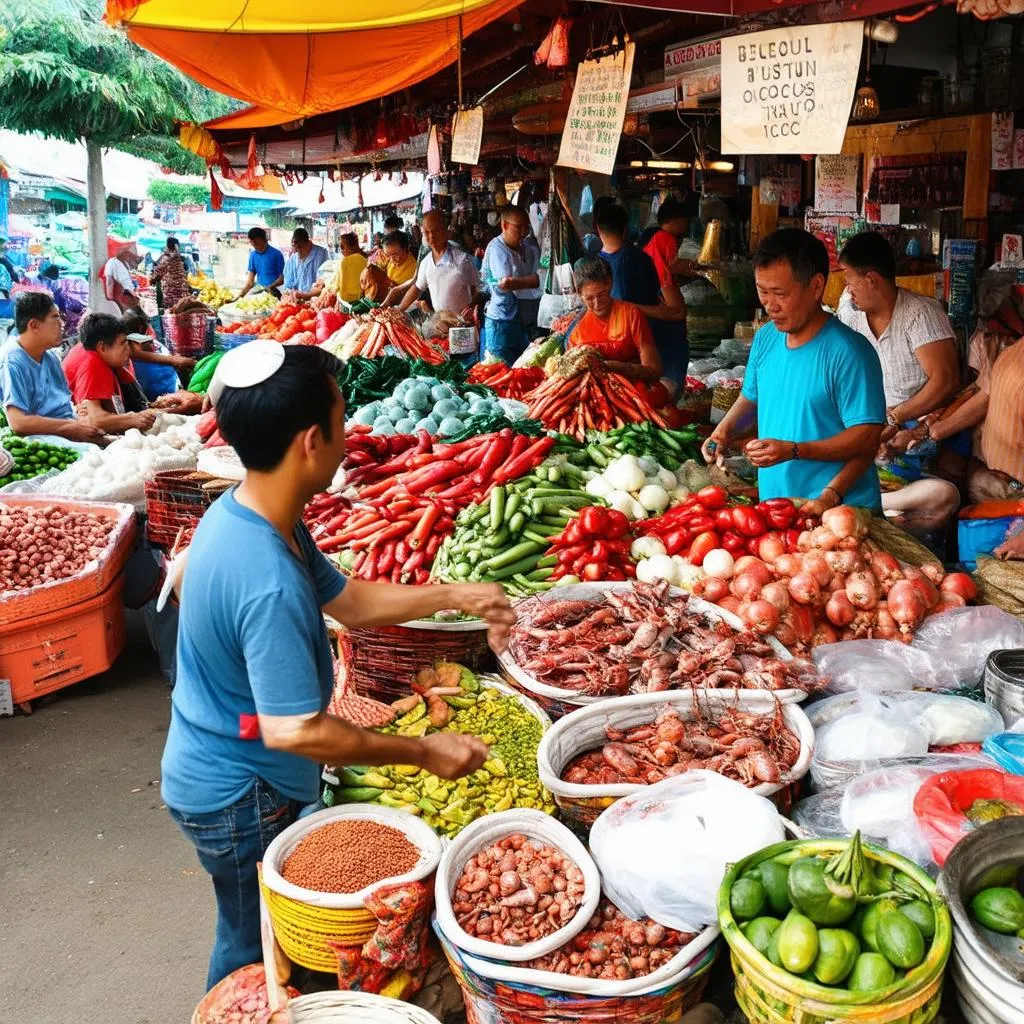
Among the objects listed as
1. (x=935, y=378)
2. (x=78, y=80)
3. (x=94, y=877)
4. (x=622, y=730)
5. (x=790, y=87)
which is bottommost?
(x=94, y=877)

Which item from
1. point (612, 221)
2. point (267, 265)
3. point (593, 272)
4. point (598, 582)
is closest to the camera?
point (598, 582)

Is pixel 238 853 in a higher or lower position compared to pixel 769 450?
lower

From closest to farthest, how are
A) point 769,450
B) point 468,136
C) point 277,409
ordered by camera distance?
point 277,409
point 769,450
point 468,136

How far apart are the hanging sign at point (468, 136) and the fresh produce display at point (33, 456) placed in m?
3.26

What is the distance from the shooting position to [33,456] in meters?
6.46

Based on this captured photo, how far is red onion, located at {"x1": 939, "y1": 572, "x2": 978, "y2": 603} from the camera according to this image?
3242mm

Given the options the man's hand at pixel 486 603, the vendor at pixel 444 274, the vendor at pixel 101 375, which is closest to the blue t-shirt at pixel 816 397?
the man's hand at pixel 486 603

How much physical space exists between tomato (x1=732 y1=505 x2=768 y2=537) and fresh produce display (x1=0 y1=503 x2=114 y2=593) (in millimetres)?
3506

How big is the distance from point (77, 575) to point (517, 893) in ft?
12.1

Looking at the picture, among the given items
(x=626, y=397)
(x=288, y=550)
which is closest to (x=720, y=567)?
(x=288, y=550)

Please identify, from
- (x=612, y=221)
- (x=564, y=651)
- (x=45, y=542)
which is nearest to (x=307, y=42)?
(x=612, y=221)

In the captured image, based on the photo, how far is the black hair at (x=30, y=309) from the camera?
21.2ft

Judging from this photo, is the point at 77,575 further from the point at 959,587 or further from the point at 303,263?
the point at 303,263

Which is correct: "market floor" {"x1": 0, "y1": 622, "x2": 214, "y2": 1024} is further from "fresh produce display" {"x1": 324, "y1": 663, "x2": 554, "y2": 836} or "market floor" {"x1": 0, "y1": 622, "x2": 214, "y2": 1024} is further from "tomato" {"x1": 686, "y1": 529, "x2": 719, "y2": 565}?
"tomato" {"x1": 686, "y1": 529, "x2": 719, "y2": 565}
